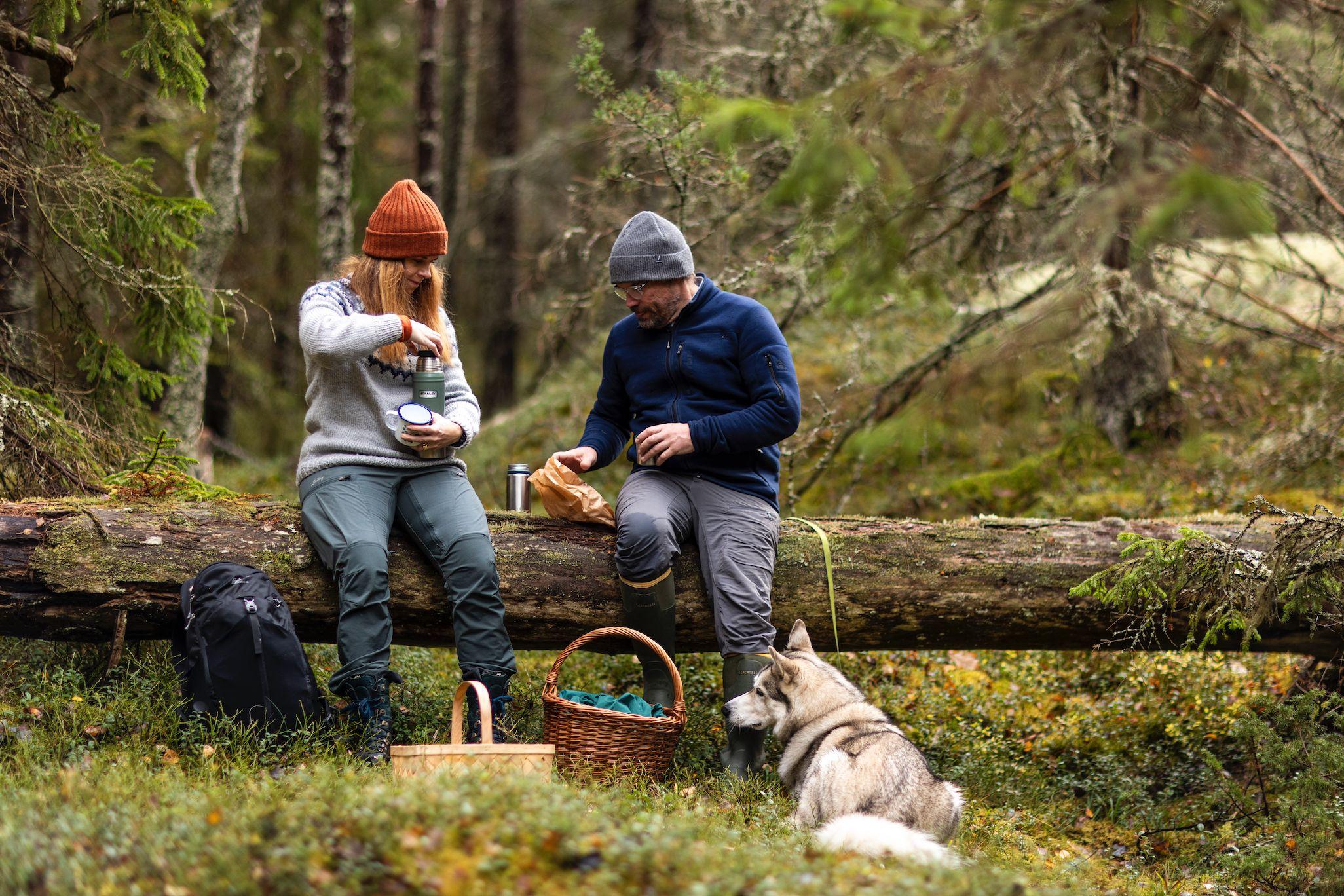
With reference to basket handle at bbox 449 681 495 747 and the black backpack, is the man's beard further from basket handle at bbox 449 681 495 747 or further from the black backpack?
the black backpack

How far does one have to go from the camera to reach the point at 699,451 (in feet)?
16.7

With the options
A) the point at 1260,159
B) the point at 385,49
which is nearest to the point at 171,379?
the point at 1260,159

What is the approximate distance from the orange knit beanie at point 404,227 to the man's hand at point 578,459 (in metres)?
1.19

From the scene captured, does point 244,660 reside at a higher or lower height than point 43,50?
lower

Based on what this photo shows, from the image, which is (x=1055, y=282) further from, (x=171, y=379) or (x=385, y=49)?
(x=385, y=49)

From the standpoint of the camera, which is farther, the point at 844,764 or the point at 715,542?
the point at 715,542

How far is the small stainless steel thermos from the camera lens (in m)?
5.80

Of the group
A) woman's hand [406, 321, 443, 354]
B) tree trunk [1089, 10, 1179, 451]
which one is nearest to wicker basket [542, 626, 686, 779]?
woman's hand [406, 321, 443, 354]

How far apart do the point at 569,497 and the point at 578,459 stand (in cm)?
21

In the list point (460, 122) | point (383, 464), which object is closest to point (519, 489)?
point (383, 464)

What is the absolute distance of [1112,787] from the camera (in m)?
5.64

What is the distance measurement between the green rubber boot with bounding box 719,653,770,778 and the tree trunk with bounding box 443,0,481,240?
10273mm

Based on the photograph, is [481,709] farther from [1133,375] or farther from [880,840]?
[1133,375]

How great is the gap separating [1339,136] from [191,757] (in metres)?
8.77
